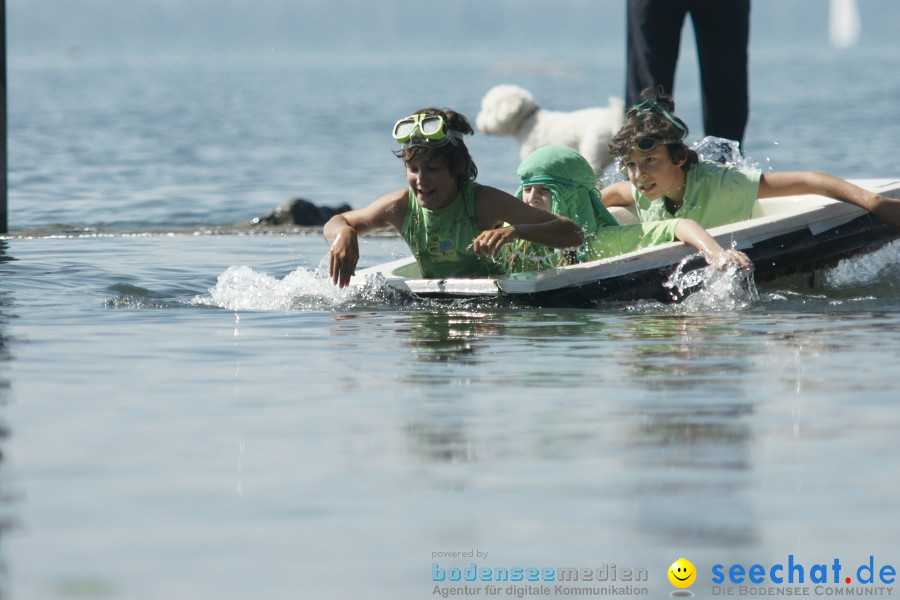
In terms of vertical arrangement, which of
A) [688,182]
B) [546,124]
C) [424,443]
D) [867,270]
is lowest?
[424,443]

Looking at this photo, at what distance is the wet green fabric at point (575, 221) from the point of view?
27.3 ft

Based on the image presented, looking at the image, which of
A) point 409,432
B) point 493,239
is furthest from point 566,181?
point 409,432

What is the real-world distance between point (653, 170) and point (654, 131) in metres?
0.22

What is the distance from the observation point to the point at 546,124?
45.5 feet

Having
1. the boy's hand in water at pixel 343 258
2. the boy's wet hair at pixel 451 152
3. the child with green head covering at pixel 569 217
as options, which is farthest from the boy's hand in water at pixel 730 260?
the boy's hand in water at pixel 343 258

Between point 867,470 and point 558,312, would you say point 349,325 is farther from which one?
point 867,470

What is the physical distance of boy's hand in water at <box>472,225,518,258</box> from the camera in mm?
7488

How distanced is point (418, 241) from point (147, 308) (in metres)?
1.40

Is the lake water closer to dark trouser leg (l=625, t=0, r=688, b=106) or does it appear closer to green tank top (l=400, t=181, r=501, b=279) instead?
green tank top (l=400, t=181, r=501, b=279)

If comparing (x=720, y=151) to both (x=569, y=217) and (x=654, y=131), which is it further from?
(x=569, y=217)

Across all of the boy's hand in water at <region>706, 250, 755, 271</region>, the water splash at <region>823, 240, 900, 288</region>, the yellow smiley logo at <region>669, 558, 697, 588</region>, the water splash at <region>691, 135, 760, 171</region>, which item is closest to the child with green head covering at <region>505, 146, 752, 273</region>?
the boy's hand in water at <region>706, 250, 755, 271</region>

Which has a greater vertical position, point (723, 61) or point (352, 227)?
point (723, 61)

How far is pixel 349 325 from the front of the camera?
7.58 meters

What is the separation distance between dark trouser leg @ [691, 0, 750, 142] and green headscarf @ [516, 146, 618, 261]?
255 centimetres
